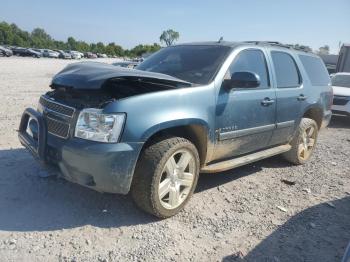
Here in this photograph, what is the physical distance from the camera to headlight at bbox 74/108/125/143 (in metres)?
3.38

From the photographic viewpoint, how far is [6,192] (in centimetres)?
422

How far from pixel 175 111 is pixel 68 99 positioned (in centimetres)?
106

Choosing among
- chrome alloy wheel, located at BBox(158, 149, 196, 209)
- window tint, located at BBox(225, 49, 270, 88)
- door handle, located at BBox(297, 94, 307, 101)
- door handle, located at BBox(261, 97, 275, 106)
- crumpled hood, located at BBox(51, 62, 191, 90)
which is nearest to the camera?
crumpled hood, located at BBox(51, 62, 191, 90)

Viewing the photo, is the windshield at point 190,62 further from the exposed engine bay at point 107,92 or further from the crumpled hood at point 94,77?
the exposed engine bay at point 107,92

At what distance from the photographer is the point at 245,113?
4598 mm

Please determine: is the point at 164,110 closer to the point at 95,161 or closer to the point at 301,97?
the point at 95,161

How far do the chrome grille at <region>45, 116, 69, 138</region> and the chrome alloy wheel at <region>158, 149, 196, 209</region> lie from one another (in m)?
1.02

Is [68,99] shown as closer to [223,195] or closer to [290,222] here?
[223,195]

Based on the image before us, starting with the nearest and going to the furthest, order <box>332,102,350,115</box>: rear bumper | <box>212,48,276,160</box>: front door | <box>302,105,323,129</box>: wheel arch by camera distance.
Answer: <box>212,48,276,160</box>: front door
<box>302,105,323,129</box>: wheel arch
<box>332,102,350,115</box>: rear bumper

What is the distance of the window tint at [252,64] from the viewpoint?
4.64 meters

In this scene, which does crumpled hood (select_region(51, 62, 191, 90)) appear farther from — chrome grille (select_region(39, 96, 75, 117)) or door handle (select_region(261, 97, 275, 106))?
door handle (select_region(261, 97, 275, 106))

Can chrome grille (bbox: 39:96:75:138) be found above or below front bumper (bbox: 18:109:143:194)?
above

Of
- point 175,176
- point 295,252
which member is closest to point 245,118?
point 175,176

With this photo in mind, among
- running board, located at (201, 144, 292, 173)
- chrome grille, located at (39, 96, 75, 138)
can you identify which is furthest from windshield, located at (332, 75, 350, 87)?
chrome grille, located at (39, 96, 75, 138)
